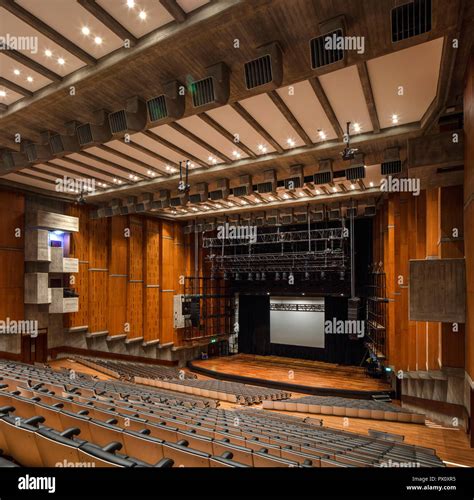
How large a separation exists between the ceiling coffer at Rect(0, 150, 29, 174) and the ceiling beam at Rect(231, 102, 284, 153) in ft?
15.1

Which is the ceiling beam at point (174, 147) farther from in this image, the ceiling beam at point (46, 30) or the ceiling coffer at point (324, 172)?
the ceiling coffer at point (324, 172)

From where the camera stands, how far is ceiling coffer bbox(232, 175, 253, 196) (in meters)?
8.80

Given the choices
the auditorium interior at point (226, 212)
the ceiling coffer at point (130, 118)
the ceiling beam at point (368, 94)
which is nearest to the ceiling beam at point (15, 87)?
the auditorium interior at point (226, 212)

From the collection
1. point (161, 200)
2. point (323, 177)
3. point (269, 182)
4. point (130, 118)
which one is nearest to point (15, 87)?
point (130, 118)

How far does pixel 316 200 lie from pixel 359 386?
23.3ft

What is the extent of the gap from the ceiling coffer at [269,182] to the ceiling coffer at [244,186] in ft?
0.85

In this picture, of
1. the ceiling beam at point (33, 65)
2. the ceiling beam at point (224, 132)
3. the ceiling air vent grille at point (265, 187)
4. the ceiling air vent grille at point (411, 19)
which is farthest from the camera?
the ceiling air vent grille at point (265, 187)

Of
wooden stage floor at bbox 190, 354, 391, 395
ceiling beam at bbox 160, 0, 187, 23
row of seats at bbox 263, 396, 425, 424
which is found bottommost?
wooden stage floor at bbox 190, 354, 391, 395

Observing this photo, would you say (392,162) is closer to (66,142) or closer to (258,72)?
(258,72)

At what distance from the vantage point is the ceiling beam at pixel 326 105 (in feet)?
16.5

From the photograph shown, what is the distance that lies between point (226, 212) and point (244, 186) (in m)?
5.83

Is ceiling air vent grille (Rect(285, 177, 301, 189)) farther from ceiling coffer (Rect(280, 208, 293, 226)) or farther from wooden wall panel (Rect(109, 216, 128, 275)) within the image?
wooden wall panel (Rect(109, 216, 128, 275))

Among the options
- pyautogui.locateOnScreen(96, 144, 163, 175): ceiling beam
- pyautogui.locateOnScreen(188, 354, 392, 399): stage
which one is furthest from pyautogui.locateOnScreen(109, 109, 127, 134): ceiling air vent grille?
pyautogui.locateOnScreen(188, 354, 392, 399): stage

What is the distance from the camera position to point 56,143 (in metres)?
6.25
